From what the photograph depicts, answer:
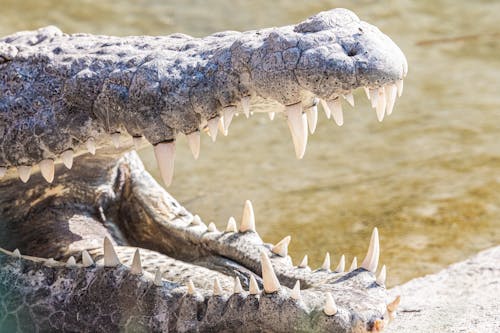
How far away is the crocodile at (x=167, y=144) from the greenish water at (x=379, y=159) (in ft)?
4.07

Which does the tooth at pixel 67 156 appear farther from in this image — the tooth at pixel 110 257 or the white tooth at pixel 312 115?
the white tooth at pixel 312 115

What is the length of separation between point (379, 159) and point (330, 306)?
2.94 meters

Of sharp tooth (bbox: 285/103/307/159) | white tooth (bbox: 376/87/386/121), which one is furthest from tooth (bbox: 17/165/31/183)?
white tooth (bbox: 376/87/386/121)

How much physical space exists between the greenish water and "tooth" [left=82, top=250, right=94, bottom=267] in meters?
1.50

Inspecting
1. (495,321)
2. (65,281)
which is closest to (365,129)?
(495,321)

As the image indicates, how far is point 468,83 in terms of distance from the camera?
279 inches

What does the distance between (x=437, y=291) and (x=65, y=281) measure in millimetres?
1640

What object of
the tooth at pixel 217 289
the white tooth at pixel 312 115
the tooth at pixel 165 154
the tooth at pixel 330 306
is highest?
the white tooth at pixel 312 115

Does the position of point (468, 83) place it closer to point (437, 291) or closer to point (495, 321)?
point (437, 291)

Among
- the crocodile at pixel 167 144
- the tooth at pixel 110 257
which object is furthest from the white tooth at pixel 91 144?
the tooth at pixel 110 257

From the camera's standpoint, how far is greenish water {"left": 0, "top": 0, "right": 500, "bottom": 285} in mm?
5121

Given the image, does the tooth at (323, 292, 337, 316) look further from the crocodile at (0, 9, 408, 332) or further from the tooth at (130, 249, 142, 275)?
the tooth at (130, 249, 142, 275)

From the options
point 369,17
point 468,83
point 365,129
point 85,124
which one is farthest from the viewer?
point 369,17

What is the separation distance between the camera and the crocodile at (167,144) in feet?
10.7
